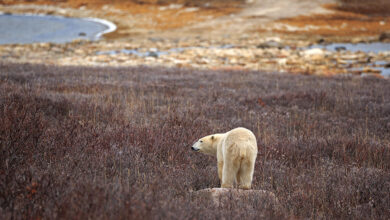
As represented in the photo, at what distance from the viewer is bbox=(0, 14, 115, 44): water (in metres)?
46.3

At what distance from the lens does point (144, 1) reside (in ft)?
233

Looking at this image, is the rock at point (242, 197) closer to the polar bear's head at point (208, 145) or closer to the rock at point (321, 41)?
the polar bear's head at point (208, 145)

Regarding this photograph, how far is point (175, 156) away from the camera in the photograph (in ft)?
17.8

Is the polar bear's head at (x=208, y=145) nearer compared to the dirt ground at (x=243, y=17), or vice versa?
the polar bear's head at (x=208, y=145)

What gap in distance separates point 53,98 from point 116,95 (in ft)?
7.82

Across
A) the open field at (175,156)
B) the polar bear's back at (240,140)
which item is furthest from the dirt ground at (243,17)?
the polar bear's back at (240,140)

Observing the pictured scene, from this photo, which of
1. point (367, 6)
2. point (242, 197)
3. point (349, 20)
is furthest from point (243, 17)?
point (242, 197)

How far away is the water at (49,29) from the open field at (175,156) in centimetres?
3881

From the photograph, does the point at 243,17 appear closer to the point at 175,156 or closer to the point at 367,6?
the point at 367,6

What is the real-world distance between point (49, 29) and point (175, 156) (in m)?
56.6

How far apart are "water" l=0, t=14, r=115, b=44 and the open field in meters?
38.8

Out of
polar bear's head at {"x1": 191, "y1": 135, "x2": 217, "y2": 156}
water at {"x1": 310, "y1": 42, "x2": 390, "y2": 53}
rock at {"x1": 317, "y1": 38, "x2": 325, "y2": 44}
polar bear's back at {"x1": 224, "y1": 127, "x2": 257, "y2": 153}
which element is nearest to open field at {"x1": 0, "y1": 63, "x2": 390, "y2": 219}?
polar bear's head at {"x1": 191, "y1": 135, "x2": 217, "y2": 156}

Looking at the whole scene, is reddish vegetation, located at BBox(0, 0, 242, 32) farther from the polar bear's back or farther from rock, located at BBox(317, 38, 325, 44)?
the polar bear's back

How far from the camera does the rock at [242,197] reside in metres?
3.66
